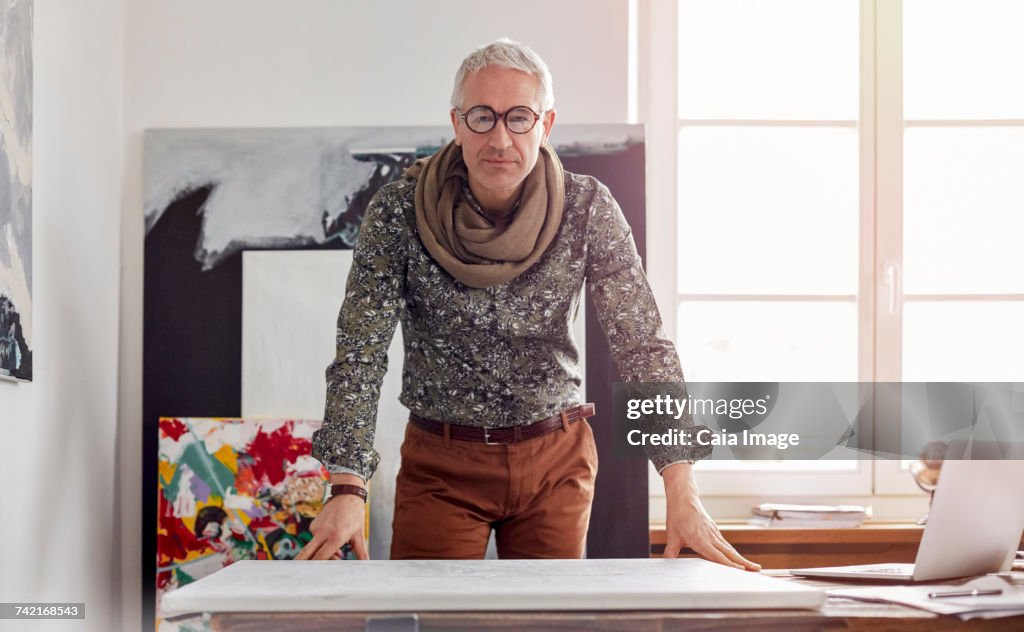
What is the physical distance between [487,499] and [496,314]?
36 centimetres

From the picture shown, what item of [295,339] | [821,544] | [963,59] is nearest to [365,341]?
[295,339]

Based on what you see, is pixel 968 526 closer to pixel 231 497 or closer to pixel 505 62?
pixel 505 62

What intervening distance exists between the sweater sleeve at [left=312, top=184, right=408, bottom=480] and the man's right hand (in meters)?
0.07

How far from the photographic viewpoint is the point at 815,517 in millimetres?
3119

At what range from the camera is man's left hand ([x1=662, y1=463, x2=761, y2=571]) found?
Result: 1.69 m

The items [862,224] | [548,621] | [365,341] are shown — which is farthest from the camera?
[862,224]

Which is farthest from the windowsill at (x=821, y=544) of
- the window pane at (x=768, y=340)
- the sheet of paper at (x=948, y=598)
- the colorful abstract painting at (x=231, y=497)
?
the sheet of paper at (x=948, y=598)

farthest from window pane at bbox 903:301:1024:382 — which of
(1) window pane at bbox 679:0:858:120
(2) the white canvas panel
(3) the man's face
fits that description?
(3) the man's face

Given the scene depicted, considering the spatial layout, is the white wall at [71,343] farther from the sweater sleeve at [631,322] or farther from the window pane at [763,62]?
→ the window pane at [763,62]

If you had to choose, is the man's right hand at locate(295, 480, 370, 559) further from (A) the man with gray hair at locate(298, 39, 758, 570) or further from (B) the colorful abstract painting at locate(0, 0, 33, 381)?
(B) the colorful abstract painting at locate(0, 0, 33, 381)

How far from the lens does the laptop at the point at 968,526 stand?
1.38 m

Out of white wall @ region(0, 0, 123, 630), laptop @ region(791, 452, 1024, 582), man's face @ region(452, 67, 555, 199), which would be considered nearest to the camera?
laptop @ region(791, 452, 1024, 582)

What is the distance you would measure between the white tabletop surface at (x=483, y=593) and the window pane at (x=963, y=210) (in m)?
2.43

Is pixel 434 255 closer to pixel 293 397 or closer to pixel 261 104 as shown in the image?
pixel 293 397
